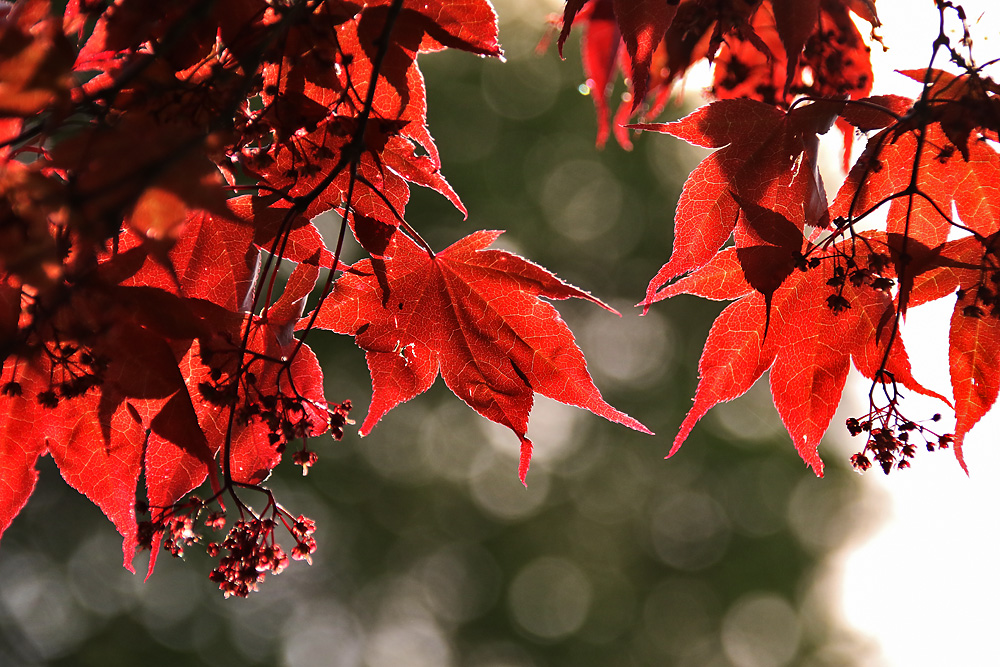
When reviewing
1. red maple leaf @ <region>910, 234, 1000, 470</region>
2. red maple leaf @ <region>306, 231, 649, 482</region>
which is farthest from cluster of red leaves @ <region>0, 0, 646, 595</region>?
red maple leaf @ <region>910, 234, 1000, 470</region>

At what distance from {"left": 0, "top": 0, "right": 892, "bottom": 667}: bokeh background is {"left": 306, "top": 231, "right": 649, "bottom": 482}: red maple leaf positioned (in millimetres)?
5086

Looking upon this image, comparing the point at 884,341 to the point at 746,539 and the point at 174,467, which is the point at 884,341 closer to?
the point at 174,467

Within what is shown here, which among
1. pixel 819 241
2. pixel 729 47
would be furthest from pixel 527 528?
pixel 819 241

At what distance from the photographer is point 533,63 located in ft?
26.6

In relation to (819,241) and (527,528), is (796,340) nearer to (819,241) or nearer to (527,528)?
(819,241)

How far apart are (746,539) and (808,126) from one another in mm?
6552

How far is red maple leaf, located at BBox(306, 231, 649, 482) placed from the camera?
3.24 ft

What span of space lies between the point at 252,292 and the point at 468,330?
0.30 metres

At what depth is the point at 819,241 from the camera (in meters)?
1.00

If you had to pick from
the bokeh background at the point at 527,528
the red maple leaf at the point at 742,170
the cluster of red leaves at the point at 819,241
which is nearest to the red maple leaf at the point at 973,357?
the cluster of red leaves at the point at 819,241

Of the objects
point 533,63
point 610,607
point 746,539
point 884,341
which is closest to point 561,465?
point 610,607

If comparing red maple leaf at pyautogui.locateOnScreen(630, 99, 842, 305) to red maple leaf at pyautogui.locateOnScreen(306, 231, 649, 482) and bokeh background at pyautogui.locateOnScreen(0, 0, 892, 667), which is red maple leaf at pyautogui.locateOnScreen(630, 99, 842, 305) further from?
bokeh background at pyautogui.locateOnScreen(0, 0, 892, 667)

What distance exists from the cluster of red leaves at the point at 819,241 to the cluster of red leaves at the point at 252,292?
0.67 ft

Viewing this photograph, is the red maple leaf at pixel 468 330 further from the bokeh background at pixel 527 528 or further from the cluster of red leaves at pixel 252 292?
the bokeh background at pixel 527 528
